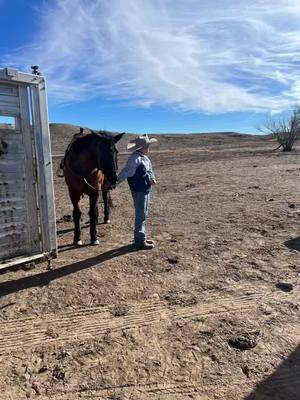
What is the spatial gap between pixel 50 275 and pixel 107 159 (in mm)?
1882

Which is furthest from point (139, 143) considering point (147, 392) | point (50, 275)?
point (147, 392)

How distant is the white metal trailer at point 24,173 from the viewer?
15.6 ft

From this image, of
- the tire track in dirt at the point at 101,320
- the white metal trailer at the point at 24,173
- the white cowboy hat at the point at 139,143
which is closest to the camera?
the tire track in dirt at the point at 101,320

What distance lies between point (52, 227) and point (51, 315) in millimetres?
1368

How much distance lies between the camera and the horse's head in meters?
6.12

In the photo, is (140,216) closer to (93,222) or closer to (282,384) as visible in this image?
(93,222)

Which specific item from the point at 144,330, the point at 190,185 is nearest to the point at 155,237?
the point at 144,330

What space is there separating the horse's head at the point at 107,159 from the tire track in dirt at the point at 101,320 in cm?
219

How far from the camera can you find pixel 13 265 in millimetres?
4988

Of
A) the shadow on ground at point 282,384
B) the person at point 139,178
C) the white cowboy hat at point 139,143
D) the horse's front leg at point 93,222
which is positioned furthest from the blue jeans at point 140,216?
the shadow on ground at point 282,384

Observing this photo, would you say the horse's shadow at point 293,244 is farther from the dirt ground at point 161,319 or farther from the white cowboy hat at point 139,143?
the white cowboy hat at point 139,143

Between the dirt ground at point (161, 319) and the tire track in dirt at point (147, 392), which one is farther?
the dirt ground at point (161, 319)

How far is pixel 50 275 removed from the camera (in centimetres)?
534

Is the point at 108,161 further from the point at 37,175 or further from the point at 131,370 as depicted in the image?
the point at 131,370
